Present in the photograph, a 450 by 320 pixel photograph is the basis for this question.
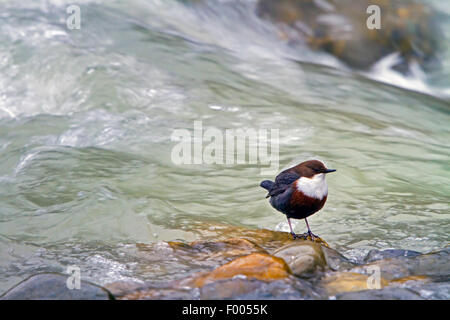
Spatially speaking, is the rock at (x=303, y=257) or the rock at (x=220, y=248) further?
the rock at (x=220, y=248)

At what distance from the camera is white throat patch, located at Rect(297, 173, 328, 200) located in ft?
13.3

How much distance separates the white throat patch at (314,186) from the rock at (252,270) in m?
0.65

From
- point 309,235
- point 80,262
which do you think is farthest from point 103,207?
point 309,235

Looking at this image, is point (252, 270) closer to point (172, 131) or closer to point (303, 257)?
point (303, 257)

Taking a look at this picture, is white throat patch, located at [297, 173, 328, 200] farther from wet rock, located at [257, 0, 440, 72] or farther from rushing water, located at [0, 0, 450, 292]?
wet rock, located at [257, 0, 440, 72]

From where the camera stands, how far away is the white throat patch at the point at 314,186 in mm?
4039

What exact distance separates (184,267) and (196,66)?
6.61m

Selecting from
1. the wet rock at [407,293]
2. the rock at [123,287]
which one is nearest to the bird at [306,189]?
the wet rock at [407,293]

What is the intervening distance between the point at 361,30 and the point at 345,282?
787 centimetres

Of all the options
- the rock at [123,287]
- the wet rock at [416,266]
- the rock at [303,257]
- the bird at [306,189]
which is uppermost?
the bird at [306,189]

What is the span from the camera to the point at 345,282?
11.7 ft

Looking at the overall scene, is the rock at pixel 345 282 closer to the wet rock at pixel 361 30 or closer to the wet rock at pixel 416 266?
the wet rock at pixel 416 266

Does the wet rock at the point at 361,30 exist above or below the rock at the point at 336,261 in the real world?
above
